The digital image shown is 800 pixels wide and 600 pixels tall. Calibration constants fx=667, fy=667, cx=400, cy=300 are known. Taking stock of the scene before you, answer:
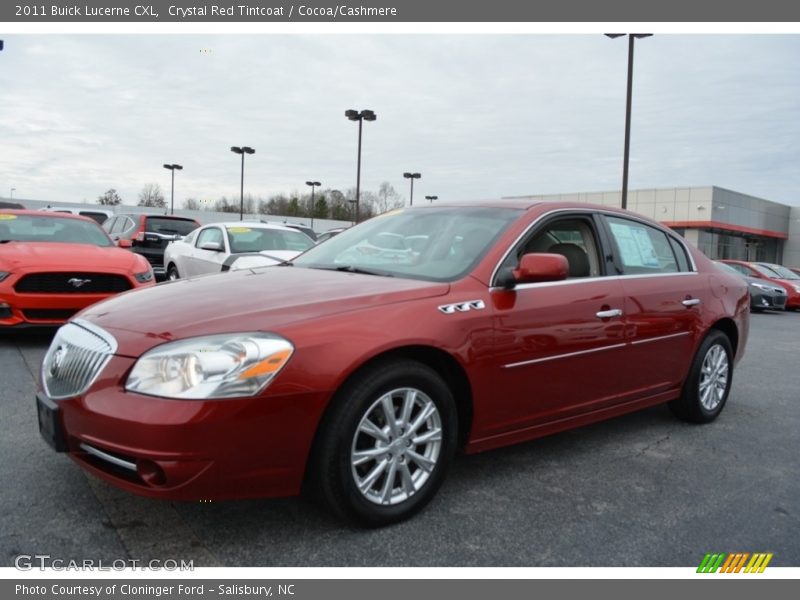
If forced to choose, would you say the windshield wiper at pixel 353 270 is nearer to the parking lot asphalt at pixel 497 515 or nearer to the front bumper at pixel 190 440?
the front bumper at pixel 190 440

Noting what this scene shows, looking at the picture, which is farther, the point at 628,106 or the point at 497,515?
the point at 628,106

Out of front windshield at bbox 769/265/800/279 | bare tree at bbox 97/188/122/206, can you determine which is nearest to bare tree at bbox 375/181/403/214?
bare tree at bbox 97/188/122/206

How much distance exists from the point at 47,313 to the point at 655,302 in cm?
574

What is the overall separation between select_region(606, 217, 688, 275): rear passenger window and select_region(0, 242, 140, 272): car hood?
524 centimetres

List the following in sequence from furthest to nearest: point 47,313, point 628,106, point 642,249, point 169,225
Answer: point 628,106
point 169,225
point 47,313
point 642,249

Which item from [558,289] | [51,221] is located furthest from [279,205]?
[558,289]

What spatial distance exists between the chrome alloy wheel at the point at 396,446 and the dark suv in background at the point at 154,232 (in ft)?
35.9

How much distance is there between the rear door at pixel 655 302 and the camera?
4.17m

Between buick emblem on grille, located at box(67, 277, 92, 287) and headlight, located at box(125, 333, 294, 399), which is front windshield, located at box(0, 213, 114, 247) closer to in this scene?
buick emblem on grille, located at box(67, 277, 92, 287)

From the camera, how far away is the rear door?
4.17 meters

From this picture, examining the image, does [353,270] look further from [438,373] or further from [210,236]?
[210,236]

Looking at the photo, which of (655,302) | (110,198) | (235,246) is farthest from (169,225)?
(110,198)

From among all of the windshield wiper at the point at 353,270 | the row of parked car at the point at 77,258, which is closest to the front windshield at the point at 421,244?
the windshield wiper at the point at 353,270

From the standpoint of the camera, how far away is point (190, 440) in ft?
8.11
